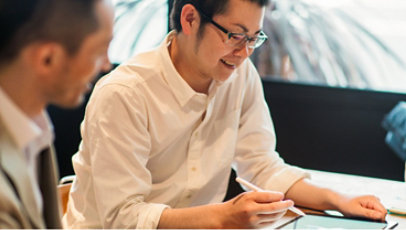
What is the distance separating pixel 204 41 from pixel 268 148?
0.50m

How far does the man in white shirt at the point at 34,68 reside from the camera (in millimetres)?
770

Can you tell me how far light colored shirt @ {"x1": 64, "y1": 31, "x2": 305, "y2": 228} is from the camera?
1524mm

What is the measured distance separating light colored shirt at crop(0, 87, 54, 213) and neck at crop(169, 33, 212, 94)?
0.84 metres

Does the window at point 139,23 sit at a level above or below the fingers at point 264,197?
below

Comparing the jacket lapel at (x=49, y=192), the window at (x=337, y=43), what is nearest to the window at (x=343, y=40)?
the window at (x=337, y=43)

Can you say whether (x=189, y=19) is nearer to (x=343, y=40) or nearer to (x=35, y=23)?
(x=35, y=23)

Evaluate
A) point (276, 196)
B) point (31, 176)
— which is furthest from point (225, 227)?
point (31, 176)

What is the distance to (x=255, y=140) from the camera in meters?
1.97

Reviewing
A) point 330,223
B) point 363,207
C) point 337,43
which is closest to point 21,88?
point 330,223

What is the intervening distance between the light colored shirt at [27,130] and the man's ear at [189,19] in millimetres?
818

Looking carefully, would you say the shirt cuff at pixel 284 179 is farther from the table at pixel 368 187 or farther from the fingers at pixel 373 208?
the fingers at pixel 373 208

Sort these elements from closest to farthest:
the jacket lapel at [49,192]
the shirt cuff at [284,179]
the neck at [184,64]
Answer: the jacket lapel at [49,192] → the neck at [184,64] → the shirt cuff at [284,179]

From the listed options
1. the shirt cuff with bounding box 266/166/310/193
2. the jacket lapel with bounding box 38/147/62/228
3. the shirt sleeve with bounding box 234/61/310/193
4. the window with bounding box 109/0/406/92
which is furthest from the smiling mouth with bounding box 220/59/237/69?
the window with bounding box 109/0/406/92

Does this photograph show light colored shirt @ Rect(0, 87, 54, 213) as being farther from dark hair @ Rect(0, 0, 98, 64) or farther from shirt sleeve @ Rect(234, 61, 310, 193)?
shirt sleeve @ Rect(234, 61, 310, 193)
